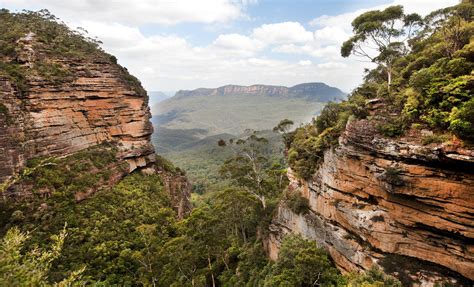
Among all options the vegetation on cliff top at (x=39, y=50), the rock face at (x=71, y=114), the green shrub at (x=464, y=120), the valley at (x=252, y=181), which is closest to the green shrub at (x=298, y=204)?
the valley at (x=252, y=181)

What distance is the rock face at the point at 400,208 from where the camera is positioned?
10258 mm

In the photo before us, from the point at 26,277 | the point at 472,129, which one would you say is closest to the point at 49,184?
the point at 26,277

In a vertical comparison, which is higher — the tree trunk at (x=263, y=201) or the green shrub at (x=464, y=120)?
the green shrub at (x=464, y=120)

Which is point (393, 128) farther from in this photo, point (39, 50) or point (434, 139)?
point (39, 50)

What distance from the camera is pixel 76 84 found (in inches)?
1315

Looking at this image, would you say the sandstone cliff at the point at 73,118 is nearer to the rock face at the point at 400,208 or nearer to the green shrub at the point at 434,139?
the rock face at the point at 400,208

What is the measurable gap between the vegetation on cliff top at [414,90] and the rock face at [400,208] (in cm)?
92

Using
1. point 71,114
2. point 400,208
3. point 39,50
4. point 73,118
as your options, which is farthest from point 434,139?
point 39,50

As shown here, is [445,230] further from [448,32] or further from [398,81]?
[448,32]

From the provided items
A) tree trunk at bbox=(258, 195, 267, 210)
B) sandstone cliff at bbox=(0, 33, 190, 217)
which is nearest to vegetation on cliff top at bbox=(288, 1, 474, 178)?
tree trunk at bbox=(258, 195, 267, 210)

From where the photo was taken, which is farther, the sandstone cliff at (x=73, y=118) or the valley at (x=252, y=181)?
the sandstone cliff at (x=73, y=118)

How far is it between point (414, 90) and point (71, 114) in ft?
119

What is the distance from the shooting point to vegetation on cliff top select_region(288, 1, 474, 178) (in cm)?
1033

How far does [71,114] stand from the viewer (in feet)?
107
